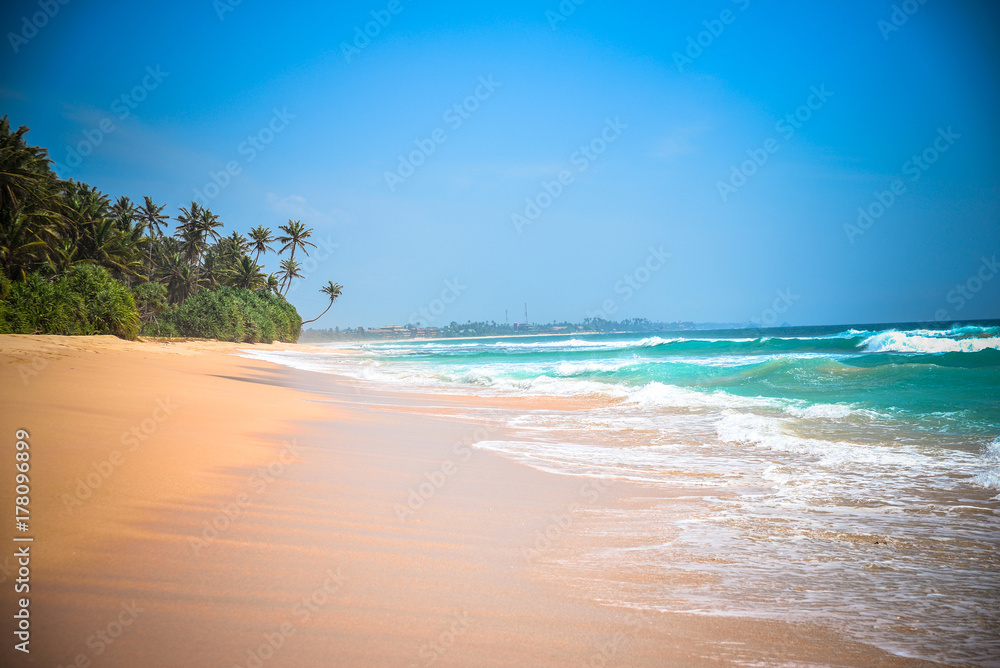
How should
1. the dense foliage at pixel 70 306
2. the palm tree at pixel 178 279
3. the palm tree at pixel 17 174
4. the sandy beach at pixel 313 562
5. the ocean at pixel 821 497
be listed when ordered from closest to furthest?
the sandy beach at pixel 313 562 < the ocean at pixel 821 497 < the dense foliage at pixel 70 306 < the palm tree at pixel 17 174 < the palm tree at pixel 178 279

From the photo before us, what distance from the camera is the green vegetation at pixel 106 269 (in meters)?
22.1

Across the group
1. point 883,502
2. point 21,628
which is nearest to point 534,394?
point 883,502

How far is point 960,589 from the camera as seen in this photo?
2.79 m

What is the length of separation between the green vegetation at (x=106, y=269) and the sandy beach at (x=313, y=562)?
21.2 metres

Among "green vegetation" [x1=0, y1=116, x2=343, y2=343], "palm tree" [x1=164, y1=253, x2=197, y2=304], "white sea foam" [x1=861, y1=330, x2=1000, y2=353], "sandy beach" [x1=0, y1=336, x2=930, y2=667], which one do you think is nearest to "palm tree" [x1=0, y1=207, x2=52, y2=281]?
"green vegetation" [x1=0, y1=116, x2=343, y2=343]

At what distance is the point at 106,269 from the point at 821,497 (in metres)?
40.6

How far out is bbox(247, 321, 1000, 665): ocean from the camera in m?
2.60

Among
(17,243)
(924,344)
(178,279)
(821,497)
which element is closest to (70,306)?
(17,243)

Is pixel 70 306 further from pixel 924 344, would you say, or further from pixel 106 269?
pixel 924 344

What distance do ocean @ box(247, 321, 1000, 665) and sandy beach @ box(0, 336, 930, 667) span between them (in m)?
0.29

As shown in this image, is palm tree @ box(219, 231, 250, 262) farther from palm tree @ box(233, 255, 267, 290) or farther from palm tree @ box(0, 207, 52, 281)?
palm tree @ box(0, 207, 52, 281)

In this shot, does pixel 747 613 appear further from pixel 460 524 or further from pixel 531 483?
pixel 531 483

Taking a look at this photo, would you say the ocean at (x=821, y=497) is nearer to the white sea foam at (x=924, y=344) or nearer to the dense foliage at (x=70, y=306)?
the white sea foam at (x=924, y=344)

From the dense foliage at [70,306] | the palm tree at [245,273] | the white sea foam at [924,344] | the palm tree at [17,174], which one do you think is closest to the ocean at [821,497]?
the white sea foam at [924,344]
